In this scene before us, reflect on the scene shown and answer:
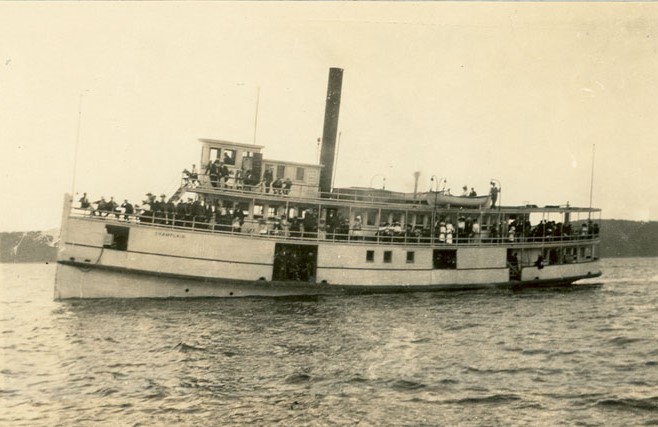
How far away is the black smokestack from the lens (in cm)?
2498

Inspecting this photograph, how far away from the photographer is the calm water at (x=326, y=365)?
334 inches

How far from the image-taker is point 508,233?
25.8m

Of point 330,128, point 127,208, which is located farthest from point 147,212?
point 330,128

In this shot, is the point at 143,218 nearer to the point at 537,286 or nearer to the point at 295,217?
the point at 295,217

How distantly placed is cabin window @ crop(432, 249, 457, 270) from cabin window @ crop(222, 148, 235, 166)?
9.43 metres

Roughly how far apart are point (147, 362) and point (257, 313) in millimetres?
5862

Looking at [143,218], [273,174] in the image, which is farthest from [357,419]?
[273,174]

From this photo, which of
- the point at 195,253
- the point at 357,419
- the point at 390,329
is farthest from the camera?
the point at 195,253

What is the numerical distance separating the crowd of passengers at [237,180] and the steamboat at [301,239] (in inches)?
2.4

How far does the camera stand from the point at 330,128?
25125 millimetres

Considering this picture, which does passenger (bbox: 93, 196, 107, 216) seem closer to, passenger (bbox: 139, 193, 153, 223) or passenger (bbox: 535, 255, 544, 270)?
passenger (bbox: 139, 193, 153, 223)

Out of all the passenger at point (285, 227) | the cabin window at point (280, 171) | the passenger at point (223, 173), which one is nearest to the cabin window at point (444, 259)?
the passenger at point (285, 227)

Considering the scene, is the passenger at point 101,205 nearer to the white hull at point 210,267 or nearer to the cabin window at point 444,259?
the white hull at point 210,267

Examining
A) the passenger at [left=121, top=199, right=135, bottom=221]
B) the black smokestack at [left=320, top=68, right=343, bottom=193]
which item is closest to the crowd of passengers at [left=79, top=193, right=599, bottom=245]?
the passenger at [left=121, top=199, right=135, bottom=221]
